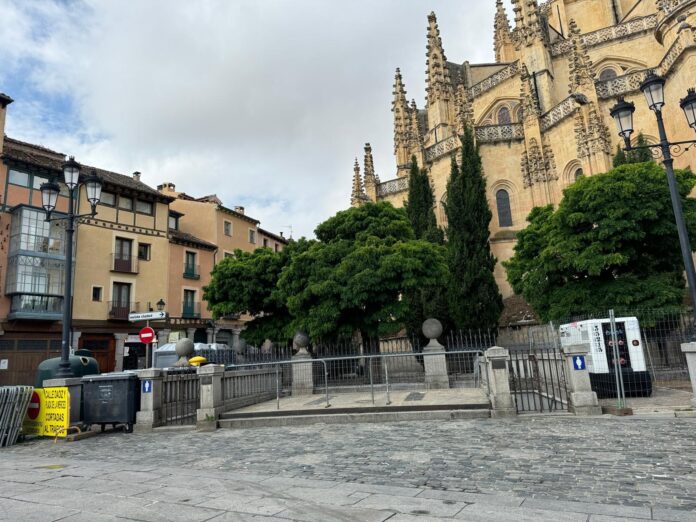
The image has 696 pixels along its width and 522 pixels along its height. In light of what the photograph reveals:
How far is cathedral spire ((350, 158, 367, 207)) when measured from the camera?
119ft

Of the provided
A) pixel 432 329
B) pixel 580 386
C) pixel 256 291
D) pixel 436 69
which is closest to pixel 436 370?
pixel 432 329

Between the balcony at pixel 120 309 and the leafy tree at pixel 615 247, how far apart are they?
24.0m

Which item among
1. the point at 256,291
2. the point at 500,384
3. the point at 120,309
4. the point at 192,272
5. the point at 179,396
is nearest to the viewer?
the point at 500,384

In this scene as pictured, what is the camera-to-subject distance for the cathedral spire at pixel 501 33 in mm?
44344

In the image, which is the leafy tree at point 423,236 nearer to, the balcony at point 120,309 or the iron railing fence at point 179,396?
the iron railing fence at point 179,396

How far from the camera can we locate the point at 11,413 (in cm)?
955

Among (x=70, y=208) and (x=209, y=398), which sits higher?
(x=70, y=208)

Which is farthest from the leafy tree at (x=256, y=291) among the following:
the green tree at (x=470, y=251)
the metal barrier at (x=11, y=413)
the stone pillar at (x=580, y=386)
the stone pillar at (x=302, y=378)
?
the stone pillar at (x=580, y=386)

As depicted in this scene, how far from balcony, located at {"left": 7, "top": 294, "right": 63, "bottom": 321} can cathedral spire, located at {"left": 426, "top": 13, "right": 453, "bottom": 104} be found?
29.7 metres

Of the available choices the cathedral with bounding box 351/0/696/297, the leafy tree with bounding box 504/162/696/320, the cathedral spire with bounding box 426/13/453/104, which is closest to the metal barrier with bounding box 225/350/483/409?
the leafy tree with bounding box 504/162/696/320

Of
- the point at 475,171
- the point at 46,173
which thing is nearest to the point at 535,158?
the point at 475,171

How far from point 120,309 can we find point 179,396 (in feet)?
64.3

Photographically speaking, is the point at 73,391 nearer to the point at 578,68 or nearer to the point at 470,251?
the point at 470,251

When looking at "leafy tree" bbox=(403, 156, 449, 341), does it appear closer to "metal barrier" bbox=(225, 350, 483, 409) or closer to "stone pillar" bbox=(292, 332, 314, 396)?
"metal barrier" bbox=(225, 350, 483, 409)
